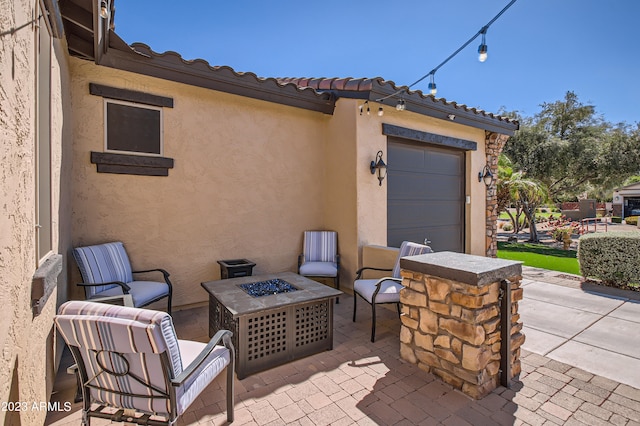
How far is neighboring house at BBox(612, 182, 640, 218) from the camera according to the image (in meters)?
27.2

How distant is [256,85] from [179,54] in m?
1.17

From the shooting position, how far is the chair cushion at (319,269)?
519cm

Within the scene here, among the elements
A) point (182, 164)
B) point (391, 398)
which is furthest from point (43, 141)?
point (391, 398)

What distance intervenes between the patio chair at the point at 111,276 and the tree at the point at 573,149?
15103 mm

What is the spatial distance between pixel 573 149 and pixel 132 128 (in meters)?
16.3

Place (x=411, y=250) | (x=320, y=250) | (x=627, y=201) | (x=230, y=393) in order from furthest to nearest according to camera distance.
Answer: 1. (x=627, y=201)
2. (x=320, y=250)
3. (x=411, y=250)
4. (x=230, y=393)

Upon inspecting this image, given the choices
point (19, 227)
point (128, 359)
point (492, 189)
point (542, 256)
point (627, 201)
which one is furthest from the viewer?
point (627, 201)

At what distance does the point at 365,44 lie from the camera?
21.0 ft

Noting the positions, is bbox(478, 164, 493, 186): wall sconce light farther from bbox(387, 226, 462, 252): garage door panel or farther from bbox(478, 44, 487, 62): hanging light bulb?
bbox(478, 44, 487, 62): hanging light bulb

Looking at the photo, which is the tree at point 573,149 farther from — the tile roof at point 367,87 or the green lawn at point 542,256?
the tile roof at point 367,87

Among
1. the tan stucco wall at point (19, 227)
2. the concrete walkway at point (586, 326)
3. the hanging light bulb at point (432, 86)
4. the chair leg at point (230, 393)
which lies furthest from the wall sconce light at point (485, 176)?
the tan stucco wall at point (19, 227)

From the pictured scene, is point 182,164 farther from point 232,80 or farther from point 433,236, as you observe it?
point 433,236

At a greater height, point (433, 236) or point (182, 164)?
point (182, 164)

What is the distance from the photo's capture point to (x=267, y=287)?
3.79 m
